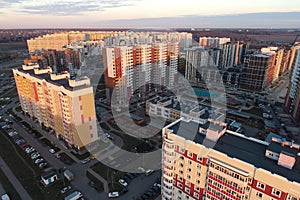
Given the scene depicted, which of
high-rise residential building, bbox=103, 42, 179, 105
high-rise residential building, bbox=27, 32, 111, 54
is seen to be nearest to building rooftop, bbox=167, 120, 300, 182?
high-rise residential building, bbox=103, 42, 179, 105

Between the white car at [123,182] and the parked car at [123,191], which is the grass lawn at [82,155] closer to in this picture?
the white car at [123,182]

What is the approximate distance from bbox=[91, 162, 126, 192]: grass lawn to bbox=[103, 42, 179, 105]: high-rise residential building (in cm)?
3042

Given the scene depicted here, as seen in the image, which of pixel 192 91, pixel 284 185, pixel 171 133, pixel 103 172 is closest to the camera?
pixel 284 185

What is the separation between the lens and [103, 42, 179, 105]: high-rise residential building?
6334cm

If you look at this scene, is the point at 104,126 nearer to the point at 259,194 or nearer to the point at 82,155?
the point at 82,155

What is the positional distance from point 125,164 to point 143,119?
19345 millimetres

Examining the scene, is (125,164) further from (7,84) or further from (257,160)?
(7,84)

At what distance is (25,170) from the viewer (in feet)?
124

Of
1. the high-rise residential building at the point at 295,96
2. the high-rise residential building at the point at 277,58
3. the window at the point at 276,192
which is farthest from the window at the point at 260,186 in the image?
the high-rise residential building at the point at 277,58

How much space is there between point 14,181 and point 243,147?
3826 centimetres

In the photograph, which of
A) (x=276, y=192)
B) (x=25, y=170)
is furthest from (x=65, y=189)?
(x=276, y=192)

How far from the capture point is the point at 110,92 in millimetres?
66188

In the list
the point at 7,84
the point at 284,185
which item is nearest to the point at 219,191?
the point at 284,185

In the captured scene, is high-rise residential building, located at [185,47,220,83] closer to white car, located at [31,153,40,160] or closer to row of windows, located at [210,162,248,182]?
white car, located at [31,153,40,160]
